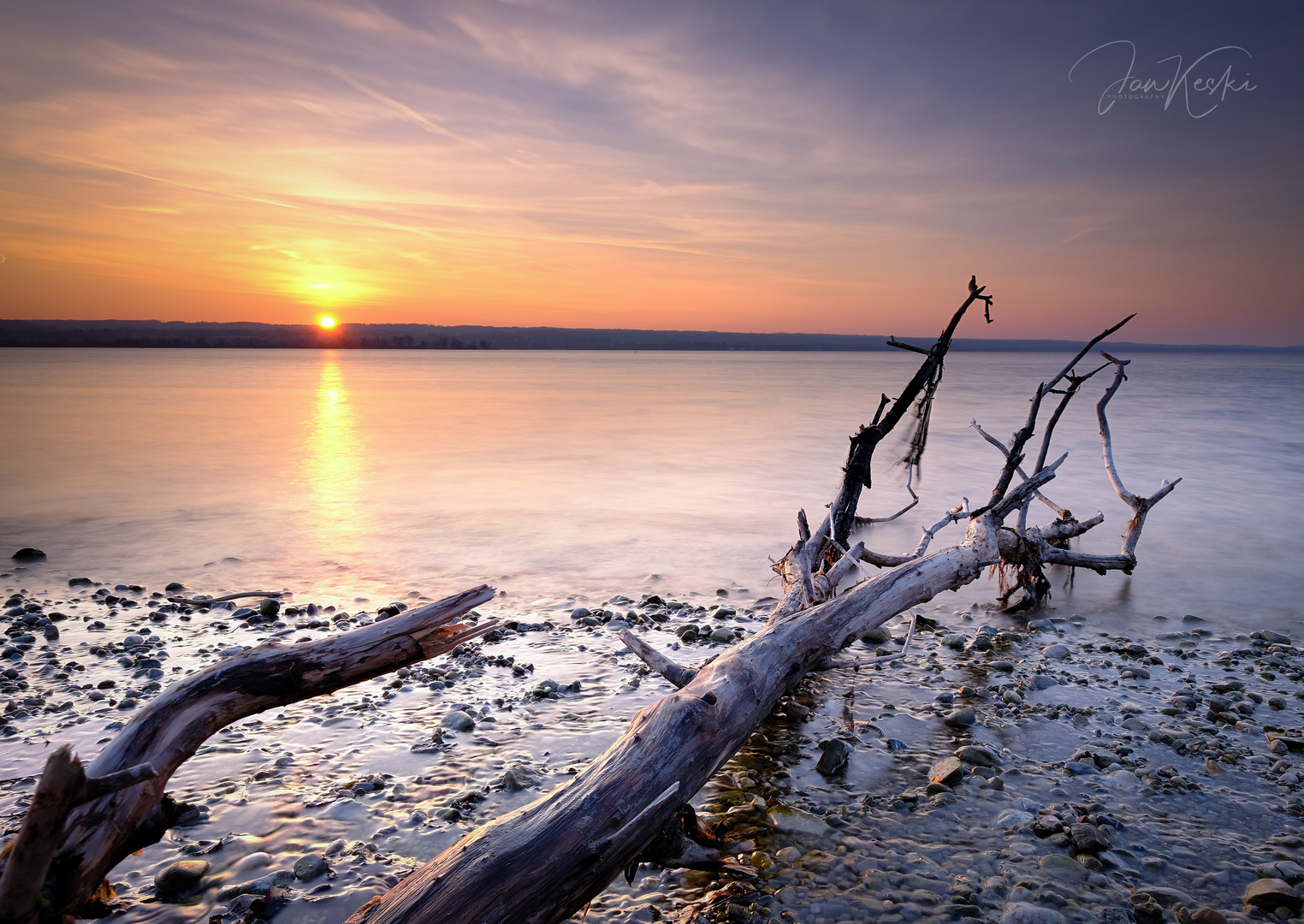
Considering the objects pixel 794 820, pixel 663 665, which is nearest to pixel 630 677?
pixel 663 665

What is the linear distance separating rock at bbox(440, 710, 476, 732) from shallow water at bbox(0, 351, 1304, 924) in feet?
0.23

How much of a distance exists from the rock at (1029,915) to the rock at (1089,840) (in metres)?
0.43

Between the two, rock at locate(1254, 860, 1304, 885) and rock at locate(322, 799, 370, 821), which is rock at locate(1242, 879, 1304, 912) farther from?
rock at locate(322, 799, 370, 821)

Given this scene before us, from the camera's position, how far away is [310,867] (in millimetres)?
2822

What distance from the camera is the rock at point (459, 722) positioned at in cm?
392

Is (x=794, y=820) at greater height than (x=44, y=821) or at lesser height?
lesser

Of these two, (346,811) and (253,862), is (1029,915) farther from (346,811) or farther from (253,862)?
(253,862)

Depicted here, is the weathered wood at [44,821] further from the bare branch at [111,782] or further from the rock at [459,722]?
the rock at [459,722]

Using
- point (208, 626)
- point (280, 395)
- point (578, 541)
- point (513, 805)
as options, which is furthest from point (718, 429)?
point (280, 395)

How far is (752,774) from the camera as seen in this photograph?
3566 mm

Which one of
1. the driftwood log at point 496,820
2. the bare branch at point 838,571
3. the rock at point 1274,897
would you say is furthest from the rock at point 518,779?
the rock at point 1274,897

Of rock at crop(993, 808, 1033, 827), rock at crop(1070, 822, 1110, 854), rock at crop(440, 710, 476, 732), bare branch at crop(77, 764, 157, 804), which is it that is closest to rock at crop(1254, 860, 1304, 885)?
rock at crop(1070, 822, 1110, 854)

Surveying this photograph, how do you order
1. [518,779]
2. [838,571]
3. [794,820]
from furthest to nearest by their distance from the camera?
[838,571] < [518,779] < [794,820]

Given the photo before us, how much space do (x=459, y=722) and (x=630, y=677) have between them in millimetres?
1127
